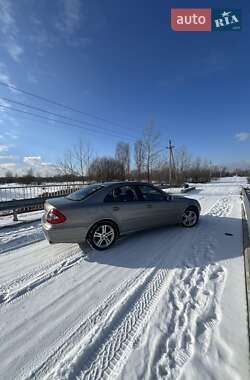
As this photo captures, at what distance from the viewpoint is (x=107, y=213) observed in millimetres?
4457

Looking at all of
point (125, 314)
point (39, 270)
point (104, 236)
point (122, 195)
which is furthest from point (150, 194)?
point (125, 314)

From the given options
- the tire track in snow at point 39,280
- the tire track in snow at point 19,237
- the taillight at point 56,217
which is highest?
the taillight at point 56,217

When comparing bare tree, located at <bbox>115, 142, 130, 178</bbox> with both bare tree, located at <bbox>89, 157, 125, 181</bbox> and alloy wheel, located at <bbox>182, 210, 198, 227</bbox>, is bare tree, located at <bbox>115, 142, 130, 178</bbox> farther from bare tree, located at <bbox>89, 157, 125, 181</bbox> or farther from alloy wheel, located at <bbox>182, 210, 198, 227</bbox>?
alloy wheel, located at <bbox>182, 210, 198, 227</bbox>

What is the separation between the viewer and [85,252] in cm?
437

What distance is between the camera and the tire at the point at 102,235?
14.3 feet

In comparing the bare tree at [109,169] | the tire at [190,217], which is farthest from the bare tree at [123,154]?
the tire at [190,217]

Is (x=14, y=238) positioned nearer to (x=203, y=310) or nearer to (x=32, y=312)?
(x=32, y=312)

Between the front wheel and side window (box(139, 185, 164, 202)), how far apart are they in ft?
4.03

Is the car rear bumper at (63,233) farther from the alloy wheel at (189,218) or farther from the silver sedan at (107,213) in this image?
the alloy wheel at (189,218)

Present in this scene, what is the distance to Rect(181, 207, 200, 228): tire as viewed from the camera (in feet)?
19.4

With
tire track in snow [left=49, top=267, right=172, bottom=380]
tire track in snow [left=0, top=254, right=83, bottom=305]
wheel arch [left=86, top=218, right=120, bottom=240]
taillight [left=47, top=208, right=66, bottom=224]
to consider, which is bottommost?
tire track in snow [left=49, top=267, right=172, bottom=380]

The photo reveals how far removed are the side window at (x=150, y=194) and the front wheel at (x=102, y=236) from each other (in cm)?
123

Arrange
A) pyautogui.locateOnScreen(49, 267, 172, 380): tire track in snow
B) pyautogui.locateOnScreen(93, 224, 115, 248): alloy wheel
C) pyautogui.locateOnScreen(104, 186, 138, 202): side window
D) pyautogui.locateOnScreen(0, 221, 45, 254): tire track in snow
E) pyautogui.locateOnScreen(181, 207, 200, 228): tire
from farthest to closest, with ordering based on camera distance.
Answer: pyautogui.locateOnScreen(181, 207, 200, 228): tire
pyautogui.locateOnScreen(0, 221, 45, 254): tire track in snow
pyautogui.locateOnScreen(104, 186, 138, 202): side window
pyautogui.locateOnScreen(93, 224, 115, 248): alloy wheel
pyautogui.locateOnScreen(49, 267, 172, 380): tire track in snow

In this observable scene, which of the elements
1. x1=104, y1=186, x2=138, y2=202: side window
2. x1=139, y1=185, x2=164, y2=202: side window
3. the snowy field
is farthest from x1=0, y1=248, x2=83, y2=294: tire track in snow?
x1=139, y1=185, x2=164, y2=202: side window
